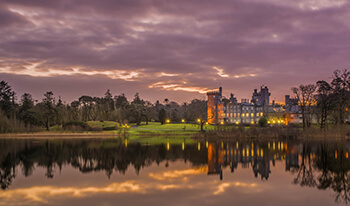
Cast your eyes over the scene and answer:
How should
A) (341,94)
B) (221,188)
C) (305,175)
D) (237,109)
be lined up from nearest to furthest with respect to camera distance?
(221,188)
(305,175)
(341,94)
(237,109)

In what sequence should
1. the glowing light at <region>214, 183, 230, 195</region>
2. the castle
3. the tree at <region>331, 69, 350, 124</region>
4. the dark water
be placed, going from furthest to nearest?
1. the castle
2. the tree at <region>331, 69, 350, 124</region>
3. the glowing light at <region>214, 183, 230, 195</region>
4. the dark water

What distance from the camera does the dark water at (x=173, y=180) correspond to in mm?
15867

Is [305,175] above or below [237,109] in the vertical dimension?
below

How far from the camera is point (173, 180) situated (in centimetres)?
2059

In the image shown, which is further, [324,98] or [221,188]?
[324,98]

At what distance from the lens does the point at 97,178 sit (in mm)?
20938

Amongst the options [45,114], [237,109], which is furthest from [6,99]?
[237,109]

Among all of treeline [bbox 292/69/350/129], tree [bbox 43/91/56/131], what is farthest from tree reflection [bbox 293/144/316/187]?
tree [bbox 43/91/56/131]

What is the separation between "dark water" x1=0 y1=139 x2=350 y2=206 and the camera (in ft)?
52.1

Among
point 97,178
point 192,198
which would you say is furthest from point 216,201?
point 97,178

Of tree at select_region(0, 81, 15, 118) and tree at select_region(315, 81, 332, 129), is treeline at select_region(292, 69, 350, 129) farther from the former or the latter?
tree at select_region(0, 81, 15, 118)

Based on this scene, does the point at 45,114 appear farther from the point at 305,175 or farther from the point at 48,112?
the point at 305,175

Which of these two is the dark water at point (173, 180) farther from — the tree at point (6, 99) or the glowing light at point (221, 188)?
the tree at point (6, 99)

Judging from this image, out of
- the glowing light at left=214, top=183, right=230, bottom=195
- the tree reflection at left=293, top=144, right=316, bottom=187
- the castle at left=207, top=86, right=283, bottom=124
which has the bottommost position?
the tree reflection at left=293, top=144, right=316, bottom=187
